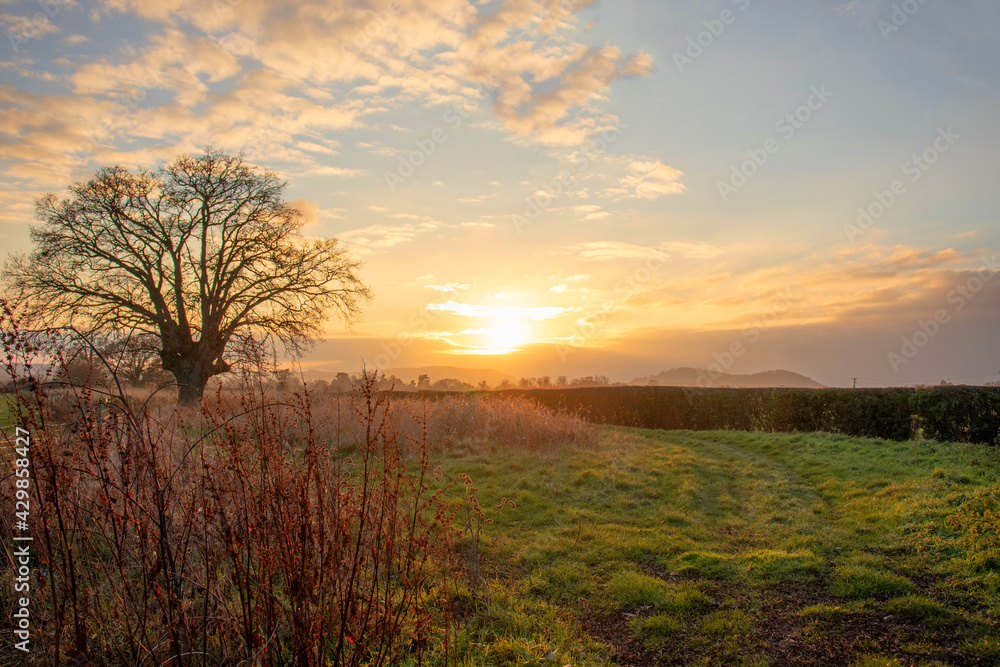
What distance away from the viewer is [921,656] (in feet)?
14.1

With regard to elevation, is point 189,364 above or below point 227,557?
above

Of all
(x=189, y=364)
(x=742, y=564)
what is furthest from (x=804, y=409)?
(x=189, y=364)

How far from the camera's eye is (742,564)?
635 cm

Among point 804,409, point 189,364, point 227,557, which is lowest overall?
point 227,557

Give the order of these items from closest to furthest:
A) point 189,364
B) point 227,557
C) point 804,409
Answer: point 227,557
point 804,409
point 189,364

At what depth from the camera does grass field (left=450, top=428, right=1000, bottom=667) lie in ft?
14.8

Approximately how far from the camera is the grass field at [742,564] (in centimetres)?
452

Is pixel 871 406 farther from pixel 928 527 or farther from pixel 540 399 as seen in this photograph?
pixel 540 399

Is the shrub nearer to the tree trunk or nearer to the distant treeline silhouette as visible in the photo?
the distant treeline silhouette

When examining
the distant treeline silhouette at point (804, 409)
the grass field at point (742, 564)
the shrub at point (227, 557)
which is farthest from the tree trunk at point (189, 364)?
the shrub at point (227, 557)

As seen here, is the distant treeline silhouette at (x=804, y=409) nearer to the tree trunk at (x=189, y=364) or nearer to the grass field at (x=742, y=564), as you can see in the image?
the grass field at (x=742, y=564)

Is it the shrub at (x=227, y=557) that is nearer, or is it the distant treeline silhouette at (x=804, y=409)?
the shrub at (x=227, y=557)

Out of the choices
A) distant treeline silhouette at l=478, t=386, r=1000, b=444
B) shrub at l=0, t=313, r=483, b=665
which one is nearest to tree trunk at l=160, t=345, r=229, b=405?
distant treeline silhouette at l=478, t=386, r=1000, b=444

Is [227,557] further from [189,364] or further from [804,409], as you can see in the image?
[189,364]
